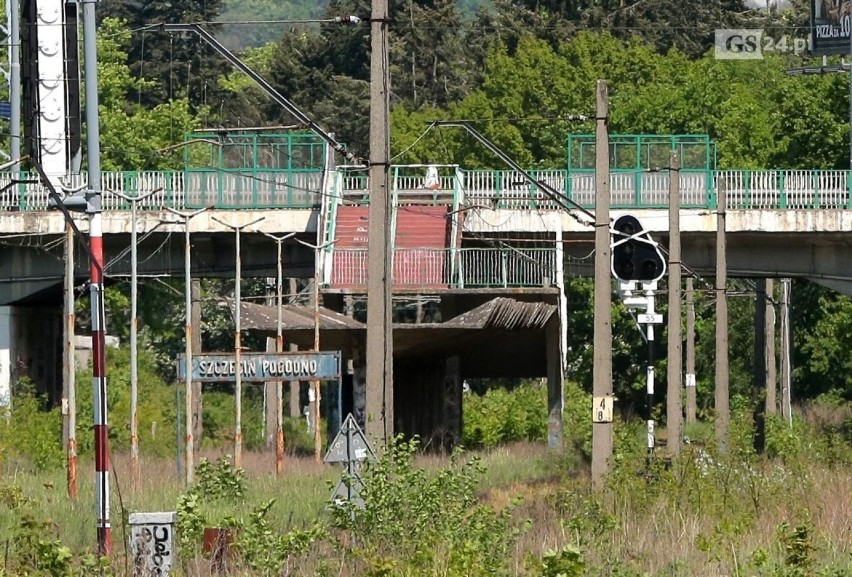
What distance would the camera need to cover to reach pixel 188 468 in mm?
37812

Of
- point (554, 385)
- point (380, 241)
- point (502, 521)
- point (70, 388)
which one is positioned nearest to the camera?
point (502, 521)

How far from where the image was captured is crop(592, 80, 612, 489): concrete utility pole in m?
28.1

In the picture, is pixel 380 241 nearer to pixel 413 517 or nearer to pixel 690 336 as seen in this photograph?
pixel 413 517

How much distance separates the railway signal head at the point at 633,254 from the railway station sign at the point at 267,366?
6.05m

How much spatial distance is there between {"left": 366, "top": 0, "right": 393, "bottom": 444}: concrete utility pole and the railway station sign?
10813mm

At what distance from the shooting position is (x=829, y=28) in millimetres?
57406

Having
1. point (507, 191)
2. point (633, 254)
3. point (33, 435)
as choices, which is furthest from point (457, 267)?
point (633, 254)

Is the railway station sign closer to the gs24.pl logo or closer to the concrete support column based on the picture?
the concrete support column

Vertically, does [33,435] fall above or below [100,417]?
below

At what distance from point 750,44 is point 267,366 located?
52.2m

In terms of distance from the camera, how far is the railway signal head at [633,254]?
29.5 m

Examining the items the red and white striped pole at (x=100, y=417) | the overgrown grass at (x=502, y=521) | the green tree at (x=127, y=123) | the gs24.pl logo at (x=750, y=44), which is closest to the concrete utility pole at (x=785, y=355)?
the green tree at (x=127, y=123)

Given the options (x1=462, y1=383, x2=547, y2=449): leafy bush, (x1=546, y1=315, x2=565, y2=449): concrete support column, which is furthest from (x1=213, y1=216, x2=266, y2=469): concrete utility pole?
(x1=462, y1=383, x2=547, y2=449): leafy bush

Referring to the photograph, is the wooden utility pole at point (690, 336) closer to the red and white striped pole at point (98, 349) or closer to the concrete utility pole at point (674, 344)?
the concrete utility pole at point (674, 344)
